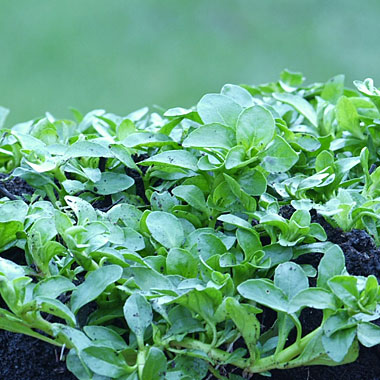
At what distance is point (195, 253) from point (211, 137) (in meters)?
0.17

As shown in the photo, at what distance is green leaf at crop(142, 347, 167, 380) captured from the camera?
2.51ft

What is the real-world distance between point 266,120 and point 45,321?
400 millimetres

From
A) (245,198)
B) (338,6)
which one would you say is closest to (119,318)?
(245,198)

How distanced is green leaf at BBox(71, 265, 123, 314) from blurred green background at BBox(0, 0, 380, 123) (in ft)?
12.0

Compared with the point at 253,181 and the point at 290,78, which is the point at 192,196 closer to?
the point at 253,181

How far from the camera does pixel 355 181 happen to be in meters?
1.06

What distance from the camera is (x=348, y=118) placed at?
119cm

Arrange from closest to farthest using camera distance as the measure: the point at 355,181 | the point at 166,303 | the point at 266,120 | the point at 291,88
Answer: the point at 166,303, the point at 266,120, the point at 355,181, the point at 291,88

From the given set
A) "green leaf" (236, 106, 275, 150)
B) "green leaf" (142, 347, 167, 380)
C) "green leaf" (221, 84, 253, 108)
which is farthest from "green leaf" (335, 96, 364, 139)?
"green leaf" (142, 347, 167, 380)

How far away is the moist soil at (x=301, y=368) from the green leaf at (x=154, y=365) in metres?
0.11

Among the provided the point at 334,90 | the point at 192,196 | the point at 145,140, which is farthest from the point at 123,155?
the point at 334,90

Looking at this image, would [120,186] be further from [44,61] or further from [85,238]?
[44,61]

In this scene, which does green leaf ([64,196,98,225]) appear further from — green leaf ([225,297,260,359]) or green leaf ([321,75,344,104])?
green leaf ([321,75,344,104])

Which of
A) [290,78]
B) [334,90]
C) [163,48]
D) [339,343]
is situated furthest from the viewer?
[163,48]
